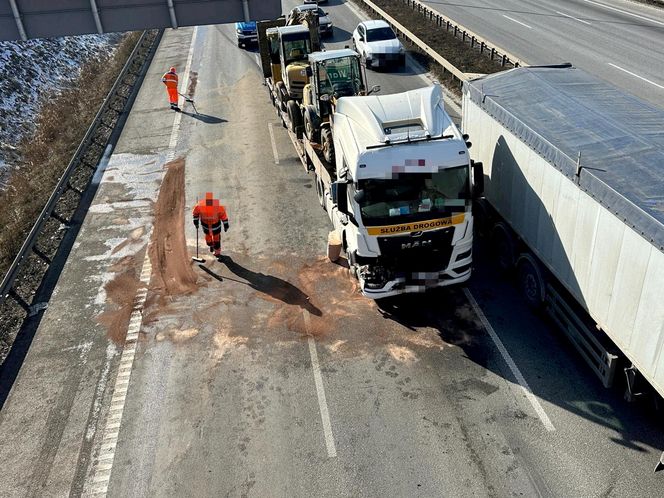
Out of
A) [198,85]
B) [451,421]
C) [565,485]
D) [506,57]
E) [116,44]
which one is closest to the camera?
[565,485]

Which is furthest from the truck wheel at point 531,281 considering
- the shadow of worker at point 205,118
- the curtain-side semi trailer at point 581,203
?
the shadow of worker at point 205,118

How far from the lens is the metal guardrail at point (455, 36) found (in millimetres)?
21255

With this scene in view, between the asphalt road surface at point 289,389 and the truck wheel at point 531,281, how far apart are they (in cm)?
33

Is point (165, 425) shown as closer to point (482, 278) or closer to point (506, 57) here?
point (482, 278)

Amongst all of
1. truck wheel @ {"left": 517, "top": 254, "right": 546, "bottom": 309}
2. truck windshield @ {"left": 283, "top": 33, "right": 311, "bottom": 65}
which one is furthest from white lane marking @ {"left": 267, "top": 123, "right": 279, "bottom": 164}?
truck wheel @ {"left": 517, "top": 254, "right": 546, "bottom": 309}

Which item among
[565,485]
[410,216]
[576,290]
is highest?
[410,216]

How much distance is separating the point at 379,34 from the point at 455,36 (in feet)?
14.4

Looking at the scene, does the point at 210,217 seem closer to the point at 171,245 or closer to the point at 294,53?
the point at 171,245

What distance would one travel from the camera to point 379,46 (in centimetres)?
2314

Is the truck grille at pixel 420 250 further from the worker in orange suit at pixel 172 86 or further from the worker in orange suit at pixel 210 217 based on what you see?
the worker in orange suit at pixel 172 86

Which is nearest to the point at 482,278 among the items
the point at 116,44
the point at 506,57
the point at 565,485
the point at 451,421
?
the point at 451,421

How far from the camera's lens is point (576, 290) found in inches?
332

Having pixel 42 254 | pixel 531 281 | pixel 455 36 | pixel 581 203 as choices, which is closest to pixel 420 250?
pixel 531 281

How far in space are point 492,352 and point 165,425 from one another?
17.6 ft
